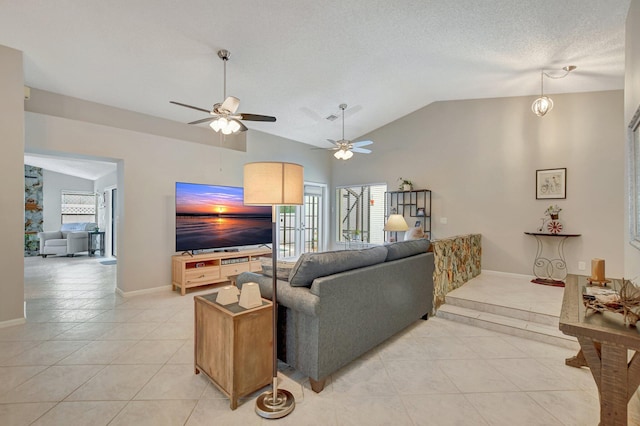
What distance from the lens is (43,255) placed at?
7.97 metres

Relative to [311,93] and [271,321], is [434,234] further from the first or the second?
[271,321]

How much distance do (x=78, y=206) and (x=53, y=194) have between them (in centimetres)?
73

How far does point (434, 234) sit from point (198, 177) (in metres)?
4.55

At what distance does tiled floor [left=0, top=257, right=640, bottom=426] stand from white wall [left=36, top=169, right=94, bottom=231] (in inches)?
307

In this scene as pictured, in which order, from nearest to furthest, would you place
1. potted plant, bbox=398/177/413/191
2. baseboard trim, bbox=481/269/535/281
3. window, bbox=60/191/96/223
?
baseboard trim, bbox=481/269/535/281
potted plant, bbox=398/177/413/191
window, bbox=60/191/96/223

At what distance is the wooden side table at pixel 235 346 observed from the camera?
1.81 meters

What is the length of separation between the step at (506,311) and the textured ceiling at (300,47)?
3050 millimetres

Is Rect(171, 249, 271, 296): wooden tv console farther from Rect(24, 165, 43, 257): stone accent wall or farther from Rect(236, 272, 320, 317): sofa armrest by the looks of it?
Rect(24, 165, 43, 257): stone accent wall

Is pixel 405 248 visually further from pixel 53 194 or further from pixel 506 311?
pixel 53 194

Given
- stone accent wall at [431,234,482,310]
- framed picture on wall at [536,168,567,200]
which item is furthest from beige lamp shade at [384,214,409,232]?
framed picture on wall at [536,168,567,200]

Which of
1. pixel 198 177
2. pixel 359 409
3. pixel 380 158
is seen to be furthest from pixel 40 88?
pixel 380 158

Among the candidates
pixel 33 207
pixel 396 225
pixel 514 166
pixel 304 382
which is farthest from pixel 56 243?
pixel 514 166

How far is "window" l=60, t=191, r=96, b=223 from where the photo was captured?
30.7 feet

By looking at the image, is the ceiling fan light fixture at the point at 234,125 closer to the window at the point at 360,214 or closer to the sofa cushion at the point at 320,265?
the sofa cushion at the point at 320,265
